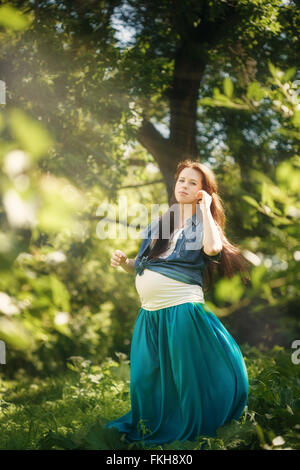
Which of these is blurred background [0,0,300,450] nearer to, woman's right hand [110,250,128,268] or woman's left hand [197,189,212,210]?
woman's right hand [110,250,128,268]

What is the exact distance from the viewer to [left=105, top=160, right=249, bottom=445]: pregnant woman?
2.32 m

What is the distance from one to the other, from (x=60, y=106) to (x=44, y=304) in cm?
371

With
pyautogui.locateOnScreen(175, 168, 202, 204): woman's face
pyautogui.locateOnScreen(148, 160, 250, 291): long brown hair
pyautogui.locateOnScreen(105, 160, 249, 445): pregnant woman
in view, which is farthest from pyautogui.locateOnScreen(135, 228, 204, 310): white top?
pyautogui.locateOnScreen(175, 168, 202, 204): woman's face

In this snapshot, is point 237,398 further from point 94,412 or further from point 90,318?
point 90,318

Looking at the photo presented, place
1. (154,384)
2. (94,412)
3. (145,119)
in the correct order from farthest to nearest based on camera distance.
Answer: (145,119)
(94,412)
(154,384)

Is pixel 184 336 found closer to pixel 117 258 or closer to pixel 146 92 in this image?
pixel 117 258

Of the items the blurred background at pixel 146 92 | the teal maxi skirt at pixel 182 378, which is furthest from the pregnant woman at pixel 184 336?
the blurred background at pixel 146 92

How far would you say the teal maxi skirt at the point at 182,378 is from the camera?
2.32 m

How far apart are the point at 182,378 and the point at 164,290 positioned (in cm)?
48

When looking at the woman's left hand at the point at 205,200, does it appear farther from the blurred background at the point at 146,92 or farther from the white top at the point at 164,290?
the blurred background at the point at 146,92

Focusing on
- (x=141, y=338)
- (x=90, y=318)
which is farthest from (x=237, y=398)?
(x=90, y=318)

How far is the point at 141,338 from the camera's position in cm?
257

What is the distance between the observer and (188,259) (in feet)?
8.10

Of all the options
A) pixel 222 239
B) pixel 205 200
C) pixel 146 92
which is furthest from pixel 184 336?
pixel 146 92
